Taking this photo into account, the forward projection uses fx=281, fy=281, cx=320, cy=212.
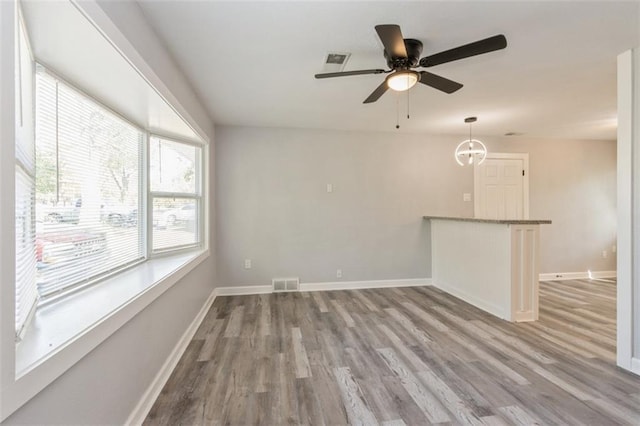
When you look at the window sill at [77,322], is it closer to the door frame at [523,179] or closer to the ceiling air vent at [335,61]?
the ceiling air vent at [335,61]

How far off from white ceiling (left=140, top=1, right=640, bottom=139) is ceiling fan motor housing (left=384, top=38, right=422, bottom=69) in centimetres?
5

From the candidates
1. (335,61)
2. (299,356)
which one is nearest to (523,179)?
(335,61)

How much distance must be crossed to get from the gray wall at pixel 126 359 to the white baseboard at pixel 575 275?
A: 5439 mm

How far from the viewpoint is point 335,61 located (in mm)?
2193

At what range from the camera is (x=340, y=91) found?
109 inches

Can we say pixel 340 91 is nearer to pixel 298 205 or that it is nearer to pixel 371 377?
pixel 298 205

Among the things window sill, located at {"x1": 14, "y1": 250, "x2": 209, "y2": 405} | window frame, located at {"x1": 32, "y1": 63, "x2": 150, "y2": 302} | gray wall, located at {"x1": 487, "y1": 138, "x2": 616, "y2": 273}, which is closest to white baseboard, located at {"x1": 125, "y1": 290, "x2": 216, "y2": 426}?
window sill, located at {"x1": 14, "y1": 250, "x2": 209, "y2": 405}

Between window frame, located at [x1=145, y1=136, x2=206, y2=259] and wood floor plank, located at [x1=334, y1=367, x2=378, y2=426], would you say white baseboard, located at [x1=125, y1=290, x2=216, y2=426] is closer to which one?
window frame, located at [x1=145, y1=136, x2=206, y2=259]

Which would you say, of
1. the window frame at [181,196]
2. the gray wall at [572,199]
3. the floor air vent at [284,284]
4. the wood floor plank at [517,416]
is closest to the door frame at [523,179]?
the gray wall at [572,199]

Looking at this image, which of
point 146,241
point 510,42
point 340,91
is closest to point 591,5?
point 510,42

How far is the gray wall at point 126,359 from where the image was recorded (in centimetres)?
99

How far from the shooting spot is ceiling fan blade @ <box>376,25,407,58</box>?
1.51 metres

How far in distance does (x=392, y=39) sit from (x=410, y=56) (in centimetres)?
37

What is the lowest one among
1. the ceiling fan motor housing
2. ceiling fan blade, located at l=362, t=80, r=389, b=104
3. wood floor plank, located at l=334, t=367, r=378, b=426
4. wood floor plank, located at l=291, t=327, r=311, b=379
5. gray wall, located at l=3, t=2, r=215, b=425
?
wood floor plank, located at l=334, t=367, r=378, b=426
